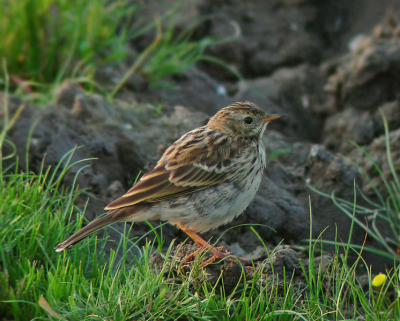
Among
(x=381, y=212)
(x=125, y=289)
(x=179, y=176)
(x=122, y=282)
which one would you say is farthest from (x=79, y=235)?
(x=381, y=212)

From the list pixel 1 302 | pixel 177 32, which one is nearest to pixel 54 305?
pixel 1 302

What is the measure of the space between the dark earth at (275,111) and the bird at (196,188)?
0.35 m

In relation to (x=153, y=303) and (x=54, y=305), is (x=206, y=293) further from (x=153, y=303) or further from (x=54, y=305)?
(x=54, y=305)

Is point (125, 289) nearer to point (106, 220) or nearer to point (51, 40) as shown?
point (106, 220)

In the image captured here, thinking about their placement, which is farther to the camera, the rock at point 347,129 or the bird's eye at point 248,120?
the rock at point 347,129

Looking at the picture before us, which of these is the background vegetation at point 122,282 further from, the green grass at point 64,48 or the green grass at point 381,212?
the green grass at point 64,48

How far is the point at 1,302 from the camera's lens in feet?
13.8

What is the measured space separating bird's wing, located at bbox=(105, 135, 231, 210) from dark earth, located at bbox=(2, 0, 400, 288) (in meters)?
0.50

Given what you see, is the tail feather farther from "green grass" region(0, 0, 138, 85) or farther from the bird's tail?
"green grass" region(0, 0, 138, 85)

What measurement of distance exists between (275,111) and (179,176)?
3356 millimetres

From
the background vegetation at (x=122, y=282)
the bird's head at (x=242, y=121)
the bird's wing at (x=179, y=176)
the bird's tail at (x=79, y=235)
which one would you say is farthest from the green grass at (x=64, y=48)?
the bird's tail at (x=79, y=235)

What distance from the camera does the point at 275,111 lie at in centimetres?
789

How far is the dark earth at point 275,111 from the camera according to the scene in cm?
568

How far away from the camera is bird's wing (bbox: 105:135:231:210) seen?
4.70 meters
